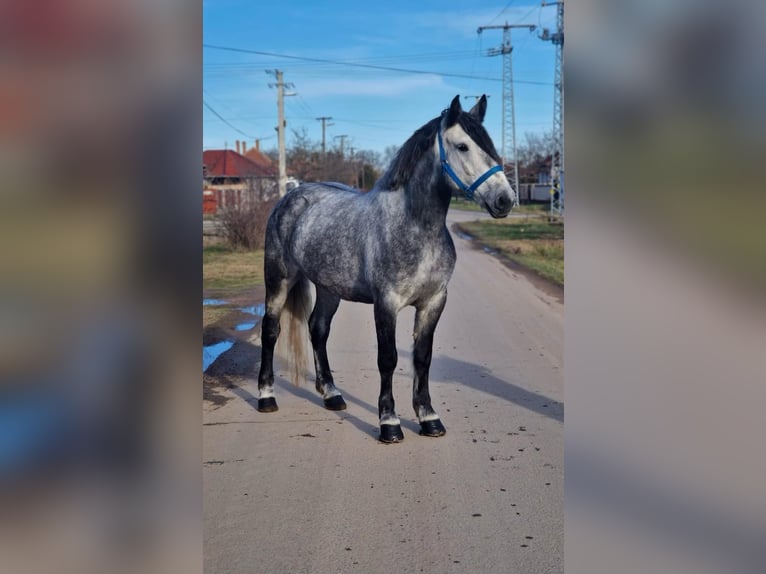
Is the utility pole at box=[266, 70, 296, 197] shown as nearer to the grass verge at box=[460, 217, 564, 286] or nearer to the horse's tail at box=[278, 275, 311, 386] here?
the grass verge at box=[460, 217, 564, 286]

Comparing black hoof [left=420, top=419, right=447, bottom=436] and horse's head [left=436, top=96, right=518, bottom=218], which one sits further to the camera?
black hoof [left=420, top=419, right=447, bottom=436]

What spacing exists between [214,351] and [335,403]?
2231 millimetres

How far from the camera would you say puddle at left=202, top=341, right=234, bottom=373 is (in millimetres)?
6192

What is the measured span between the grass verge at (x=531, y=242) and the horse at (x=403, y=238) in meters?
7.05

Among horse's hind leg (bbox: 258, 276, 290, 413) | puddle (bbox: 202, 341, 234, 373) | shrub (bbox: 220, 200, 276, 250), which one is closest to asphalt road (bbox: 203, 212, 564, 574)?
horse's hind leg (bbox: 258, 276, 290, 413)

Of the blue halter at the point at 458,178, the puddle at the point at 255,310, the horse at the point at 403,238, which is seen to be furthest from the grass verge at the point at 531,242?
the blue halter at the point at 458,178

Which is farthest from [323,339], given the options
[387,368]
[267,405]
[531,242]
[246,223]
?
[531,242]

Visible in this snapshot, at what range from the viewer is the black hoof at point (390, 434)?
4016mm
